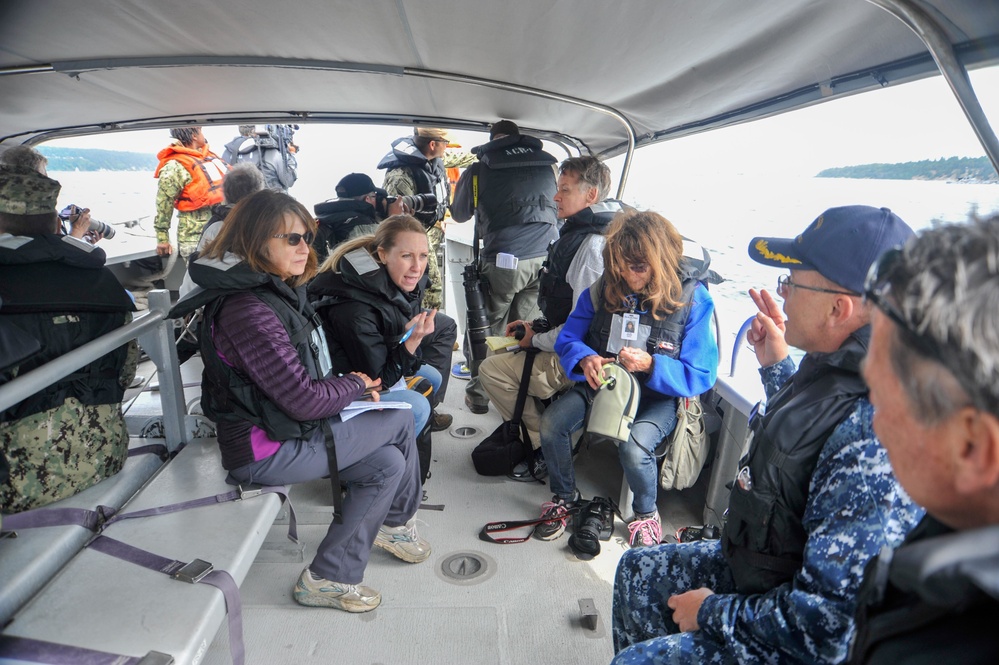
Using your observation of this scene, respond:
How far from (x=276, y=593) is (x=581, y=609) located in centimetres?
123

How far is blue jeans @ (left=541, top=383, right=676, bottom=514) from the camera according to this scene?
2545 mm

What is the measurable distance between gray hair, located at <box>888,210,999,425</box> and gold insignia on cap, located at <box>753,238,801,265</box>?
0.75 metres

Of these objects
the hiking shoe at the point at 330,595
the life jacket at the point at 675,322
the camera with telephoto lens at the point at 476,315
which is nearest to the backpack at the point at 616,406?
the life jacket at the point at 675,322

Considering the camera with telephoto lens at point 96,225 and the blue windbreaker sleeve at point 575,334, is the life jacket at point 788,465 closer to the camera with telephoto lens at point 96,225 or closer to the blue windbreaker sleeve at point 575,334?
the blue windbreaker sleeve at point 575,334

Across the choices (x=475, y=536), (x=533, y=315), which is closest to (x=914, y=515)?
(x=475, y=536)

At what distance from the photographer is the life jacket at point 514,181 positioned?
3.71 m

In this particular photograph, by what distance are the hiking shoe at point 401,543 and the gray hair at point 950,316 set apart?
2192 millimetres

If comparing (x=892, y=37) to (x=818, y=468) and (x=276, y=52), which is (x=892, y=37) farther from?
(x=276, y=52)

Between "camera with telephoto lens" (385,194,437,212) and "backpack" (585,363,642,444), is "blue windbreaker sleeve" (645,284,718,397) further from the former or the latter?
"camera with telephoto lens" (385,194,437,212)

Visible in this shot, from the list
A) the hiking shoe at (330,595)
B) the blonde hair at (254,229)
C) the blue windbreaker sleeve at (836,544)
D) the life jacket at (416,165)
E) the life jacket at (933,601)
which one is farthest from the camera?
the life jacket at (416,165)

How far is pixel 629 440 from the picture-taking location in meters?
2.53

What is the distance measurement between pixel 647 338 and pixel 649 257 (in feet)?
1.22

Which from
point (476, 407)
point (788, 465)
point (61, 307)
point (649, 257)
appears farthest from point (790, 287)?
point (476, 407)

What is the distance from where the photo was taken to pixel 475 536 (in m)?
2.71
